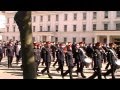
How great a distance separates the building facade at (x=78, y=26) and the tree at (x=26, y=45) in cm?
4428

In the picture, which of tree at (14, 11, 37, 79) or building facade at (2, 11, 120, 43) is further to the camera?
building facade at (2, 11, 120, 43)

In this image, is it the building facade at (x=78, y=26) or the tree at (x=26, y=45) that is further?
the building facade at (x=78, y=26)

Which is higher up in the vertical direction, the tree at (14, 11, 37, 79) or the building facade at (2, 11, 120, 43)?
the building facade at (2, 11, 120, 43)

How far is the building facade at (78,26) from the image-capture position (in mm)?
55062

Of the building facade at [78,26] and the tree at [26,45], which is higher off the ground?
the building facade at [78,26]

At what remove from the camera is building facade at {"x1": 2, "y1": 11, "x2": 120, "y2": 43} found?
55062mm

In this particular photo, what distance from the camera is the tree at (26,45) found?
18.0 feet

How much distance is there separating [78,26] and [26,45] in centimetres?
5513

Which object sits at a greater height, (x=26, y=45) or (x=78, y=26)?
(x=78, y=26)

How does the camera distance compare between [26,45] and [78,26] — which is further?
[78,26]

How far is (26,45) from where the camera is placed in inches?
220

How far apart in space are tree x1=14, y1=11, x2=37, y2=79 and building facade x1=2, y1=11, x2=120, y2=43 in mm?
44279
